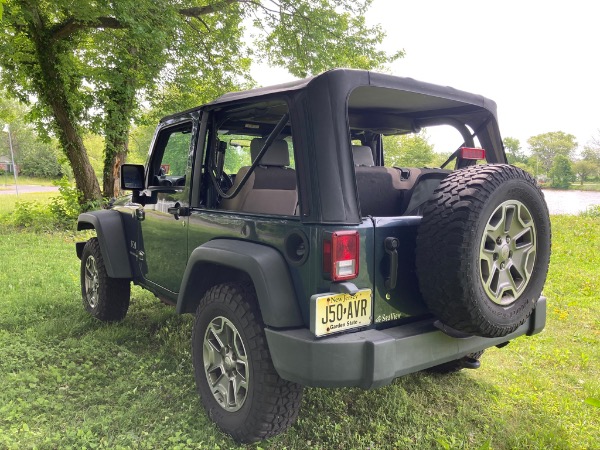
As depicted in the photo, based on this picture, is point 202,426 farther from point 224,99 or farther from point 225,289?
point 224,99

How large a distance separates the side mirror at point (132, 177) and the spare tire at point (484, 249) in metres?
2.42

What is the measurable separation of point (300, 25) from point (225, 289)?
11.7 metres

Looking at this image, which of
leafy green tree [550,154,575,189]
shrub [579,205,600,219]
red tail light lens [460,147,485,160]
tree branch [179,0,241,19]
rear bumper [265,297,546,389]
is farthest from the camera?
leafy green tree [550,154,575,189]

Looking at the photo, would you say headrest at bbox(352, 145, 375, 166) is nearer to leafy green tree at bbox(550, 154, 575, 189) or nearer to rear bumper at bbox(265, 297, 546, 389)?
rear bumper at bbox(265, 297, 546, 389)

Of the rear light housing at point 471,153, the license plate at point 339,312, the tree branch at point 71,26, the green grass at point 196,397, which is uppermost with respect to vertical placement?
the tree branch at point 71,26

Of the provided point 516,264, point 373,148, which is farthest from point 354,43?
point 516,264

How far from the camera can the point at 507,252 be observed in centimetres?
226

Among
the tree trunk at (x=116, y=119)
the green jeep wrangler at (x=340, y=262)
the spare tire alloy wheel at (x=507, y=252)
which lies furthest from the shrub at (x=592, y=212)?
the spare tire alloy wheel at (x=507, y=252)

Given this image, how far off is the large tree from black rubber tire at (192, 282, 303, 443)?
8.25 m

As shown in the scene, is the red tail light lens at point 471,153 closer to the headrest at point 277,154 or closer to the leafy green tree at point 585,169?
the headrest at point 277,154

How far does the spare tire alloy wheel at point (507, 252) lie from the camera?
7.15 feet

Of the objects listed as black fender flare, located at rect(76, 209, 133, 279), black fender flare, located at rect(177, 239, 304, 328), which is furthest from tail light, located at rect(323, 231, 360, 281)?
black fender flare, located at rect(76, 209, 133, 279)

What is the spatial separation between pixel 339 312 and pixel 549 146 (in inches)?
2806

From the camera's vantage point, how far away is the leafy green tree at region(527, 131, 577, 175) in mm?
60244
